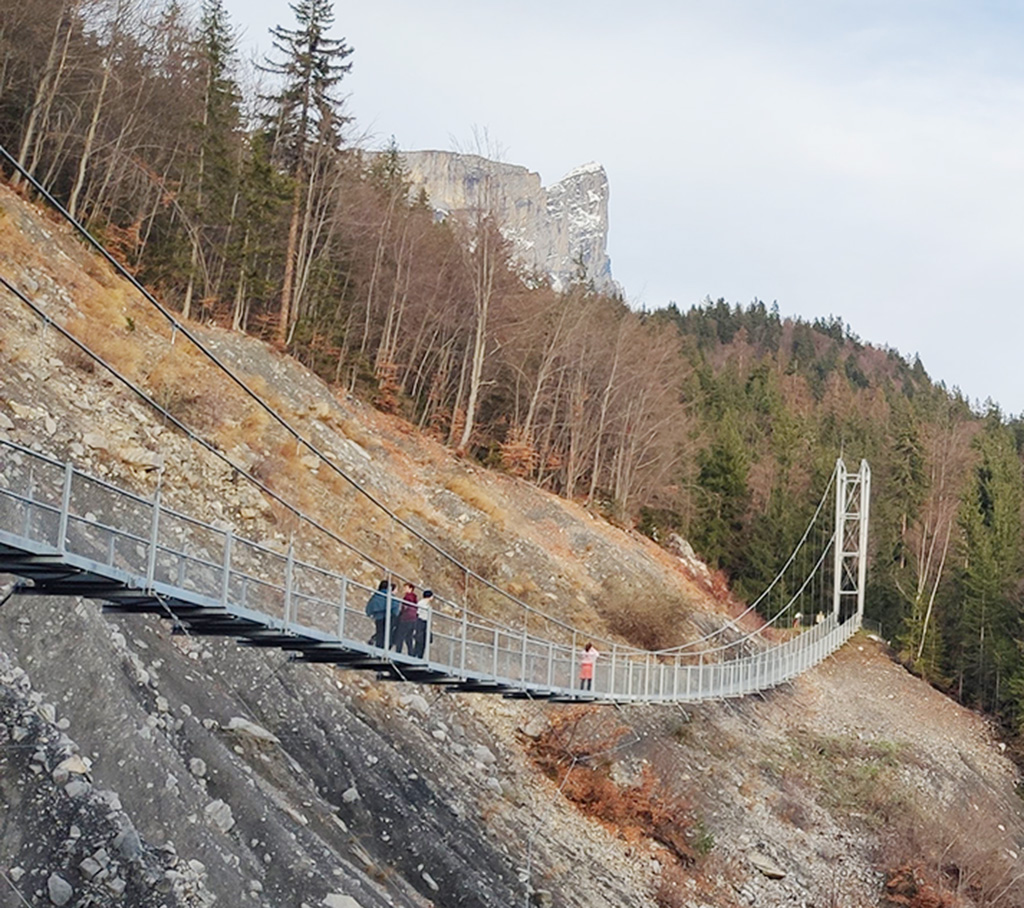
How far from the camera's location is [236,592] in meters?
9.65

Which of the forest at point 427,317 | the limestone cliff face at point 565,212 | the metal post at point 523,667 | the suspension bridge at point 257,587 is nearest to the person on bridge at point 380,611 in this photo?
the suspension bridge at point 257,587

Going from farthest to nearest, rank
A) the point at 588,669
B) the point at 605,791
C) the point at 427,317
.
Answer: the point at 427,317, the point at 605,791, the point at 588,669

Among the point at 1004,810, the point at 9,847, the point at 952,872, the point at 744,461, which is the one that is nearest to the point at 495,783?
the point at 9,847

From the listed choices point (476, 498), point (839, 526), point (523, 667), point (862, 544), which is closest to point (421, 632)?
point (523, 667)

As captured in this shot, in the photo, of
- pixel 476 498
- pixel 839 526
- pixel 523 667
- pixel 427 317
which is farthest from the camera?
pixel 839 526

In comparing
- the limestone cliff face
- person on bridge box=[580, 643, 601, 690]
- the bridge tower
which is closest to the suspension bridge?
person on bridge box=[580, 643, 601, 690]

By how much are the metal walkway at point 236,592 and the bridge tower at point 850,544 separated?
58.2 ft

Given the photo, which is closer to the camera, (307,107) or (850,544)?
(307,107)

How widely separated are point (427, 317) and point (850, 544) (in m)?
18.7

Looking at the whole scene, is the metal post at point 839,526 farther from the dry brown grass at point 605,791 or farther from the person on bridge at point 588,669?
the person on bridge at point 588,669

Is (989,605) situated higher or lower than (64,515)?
lower

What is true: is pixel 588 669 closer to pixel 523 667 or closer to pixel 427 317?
pixel 523 667

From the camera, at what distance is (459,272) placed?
32969 millimetres

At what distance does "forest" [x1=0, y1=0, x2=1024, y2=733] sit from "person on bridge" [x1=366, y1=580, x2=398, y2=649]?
15.7 meters
